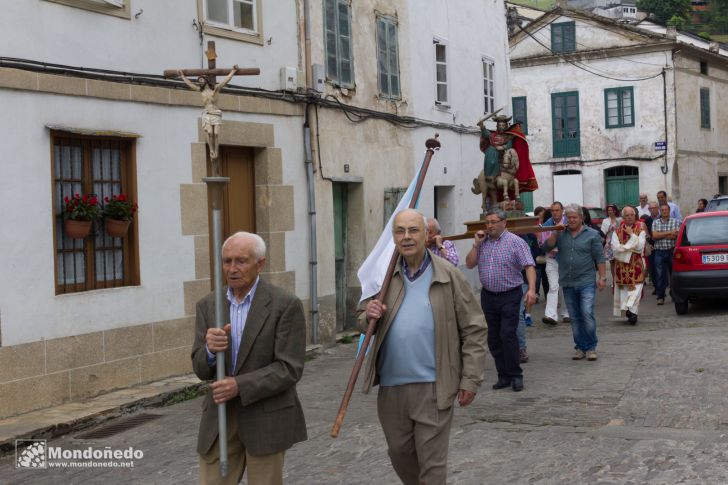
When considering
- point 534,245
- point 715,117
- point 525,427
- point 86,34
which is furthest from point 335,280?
point 715,117

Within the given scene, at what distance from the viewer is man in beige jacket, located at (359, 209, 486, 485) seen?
532cm

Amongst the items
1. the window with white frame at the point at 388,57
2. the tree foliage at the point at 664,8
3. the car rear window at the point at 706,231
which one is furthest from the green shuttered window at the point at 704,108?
the tree foliage at the point at 664,8

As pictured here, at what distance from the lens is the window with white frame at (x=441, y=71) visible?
18609mm

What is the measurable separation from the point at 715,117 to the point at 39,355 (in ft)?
107

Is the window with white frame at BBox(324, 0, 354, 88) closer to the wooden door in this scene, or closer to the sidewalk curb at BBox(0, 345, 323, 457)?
the wooden door

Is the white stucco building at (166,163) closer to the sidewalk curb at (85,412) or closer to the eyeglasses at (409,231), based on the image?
the sidewalk curb at (85,412)

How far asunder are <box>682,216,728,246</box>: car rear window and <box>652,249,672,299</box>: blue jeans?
6.71ft

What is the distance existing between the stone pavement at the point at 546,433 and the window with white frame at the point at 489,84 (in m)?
9.96

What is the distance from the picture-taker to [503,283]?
10008mm

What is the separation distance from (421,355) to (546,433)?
3.00 meters

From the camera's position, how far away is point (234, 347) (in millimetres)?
5031

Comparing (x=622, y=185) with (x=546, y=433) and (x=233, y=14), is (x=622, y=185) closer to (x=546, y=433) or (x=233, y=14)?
(x=233, y=14)

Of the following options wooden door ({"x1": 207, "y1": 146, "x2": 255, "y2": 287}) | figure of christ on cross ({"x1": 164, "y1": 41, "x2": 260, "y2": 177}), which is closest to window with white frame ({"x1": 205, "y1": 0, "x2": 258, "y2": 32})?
wooden door ({"x1": 207, "y1": 146, "x2": 255, "y2": 287})

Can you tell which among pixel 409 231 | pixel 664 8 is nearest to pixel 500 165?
pixel 409 231
